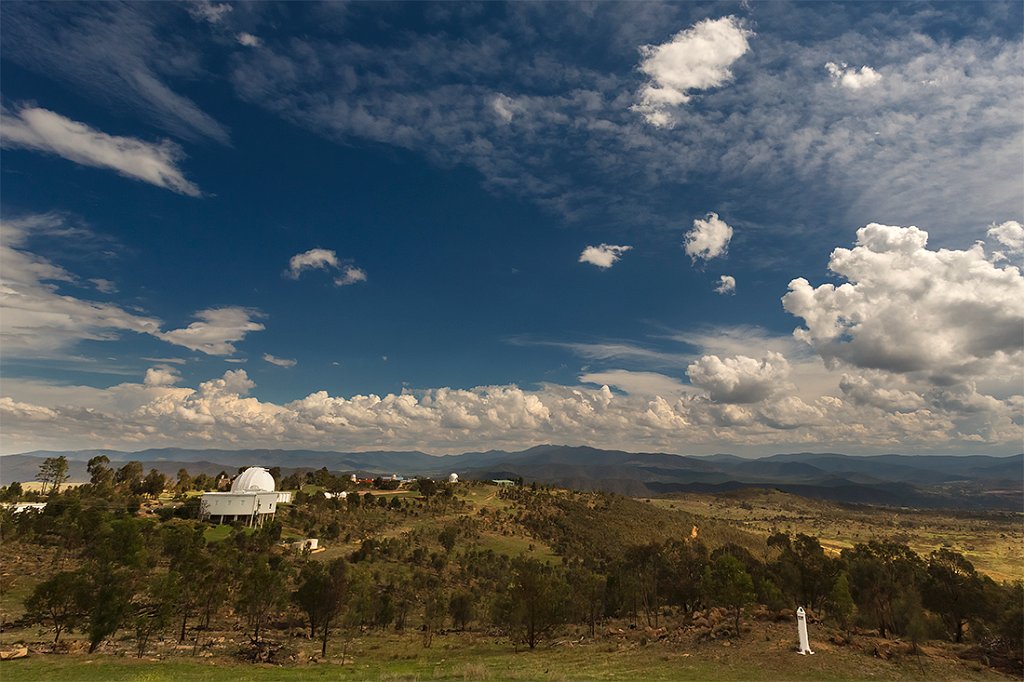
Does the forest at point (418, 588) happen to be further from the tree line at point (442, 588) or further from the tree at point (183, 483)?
the tree at point (183, 483)

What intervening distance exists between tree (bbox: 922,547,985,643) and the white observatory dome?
450 ft

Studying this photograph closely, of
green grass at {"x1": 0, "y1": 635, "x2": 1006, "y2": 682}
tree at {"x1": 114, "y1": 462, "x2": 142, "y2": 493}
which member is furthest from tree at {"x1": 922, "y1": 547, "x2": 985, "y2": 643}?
tree at {"x1": 114, "y1": 462, "x2": 142, "y2": 493}

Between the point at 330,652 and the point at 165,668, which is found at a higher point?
the point at 165,668

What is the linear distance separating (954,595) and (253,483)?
144471mm

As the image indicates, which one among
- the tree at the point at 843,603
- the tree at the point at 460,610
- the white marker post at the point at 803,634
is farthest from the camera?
the tree at the point at 460,610

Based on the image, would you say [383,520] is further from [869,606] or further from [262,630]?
[869,606]

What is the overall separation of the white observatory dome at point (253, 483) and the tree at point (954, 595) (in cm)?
13712

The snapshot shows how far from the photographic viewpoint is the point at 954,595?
5159 cm

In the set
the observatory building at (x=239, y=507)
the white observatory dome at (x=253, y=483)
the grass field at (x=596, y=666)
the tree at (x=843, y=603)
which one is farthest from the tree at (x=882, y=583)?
the white observatory dome at (x=253, y=483)

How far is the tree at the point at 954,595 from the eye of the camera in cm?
5019

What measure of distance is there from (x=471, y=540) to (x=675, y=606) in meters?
52.4

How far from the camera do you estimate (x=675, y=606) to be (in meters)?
78.4

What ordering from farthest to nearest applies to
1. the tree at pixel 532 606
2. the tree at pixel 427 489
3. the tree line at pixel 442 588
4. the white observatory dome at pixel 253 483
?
the tree at pixel 427 489 → the white observatory dome at pixel 253 483 → the tree at pixel 532 606 → the tree line at pixel 442 588

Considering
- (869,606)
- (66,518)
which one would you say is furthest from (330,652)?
(66,518)
